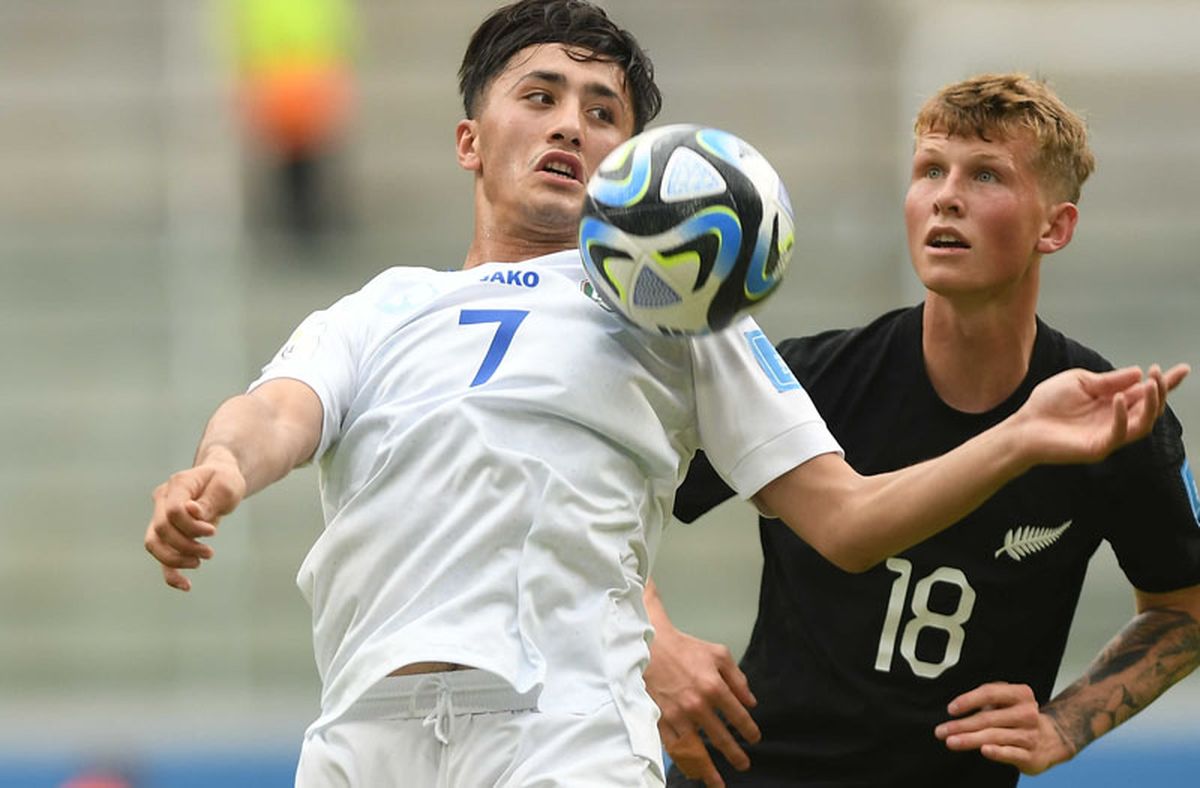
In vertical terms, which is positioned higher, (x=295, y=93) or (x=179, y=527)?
(x=295, y=93)

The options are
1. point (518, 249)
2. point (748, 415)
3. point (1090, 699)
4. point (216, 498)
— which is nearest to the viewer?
point (216, 498)

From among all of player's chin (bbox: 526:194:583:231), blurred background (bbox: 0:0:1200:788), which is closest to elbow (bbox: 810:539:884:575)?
player's chin (bbox: 526:194:583:231)

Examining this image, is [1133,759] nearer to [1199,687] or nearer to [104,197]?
[1199,687]

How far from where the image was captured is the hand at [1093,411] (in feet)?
11.3

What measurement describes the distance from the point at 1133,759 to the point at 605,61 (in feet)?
15.8

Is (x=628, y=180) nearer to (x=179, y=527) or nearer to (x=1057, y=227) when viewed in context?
(x=179, y=527)

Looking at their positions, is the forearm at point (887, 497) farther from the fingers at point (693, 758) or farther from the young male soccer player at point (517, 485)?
the fingers at point (693, 758)

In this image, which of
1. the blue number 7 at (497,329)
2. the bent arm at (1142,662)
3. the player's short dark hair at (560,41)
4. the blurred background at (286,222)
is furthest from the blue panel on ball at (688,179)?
the blurred background at (286,222)

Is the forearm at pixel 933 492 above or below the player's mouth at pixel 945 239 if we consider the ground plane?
below

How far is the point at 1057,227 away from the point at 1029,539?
759 millimetres

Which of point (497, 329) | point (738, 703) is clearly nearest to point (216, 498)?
point (497, 329)

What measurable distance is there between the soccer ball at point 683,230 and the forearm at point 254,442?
2.18 ft

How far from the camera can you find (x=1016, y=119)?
475 centimetres

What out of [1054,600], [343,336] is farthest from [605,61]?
[1054,600]
